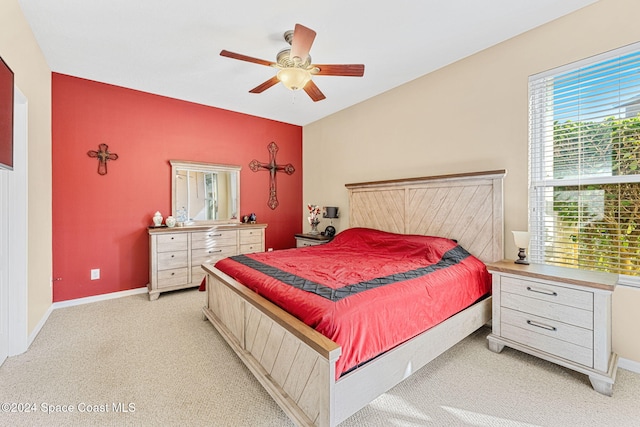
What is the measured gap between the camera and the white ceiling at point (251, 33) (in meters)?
2.24

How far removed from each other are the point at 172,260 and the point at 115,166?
1.46 meters

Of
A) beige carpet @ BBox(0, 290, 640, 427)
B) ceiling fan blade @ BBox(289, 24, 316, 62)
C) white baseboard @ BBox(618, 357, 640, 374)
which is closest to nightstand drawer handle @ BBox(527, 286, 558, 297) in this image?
beige carpet @ BBox(0, 290, 640, 427)

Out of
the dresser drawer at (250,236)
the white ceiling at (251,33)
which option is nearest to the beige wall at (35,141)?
the white ceiling at (251,33)

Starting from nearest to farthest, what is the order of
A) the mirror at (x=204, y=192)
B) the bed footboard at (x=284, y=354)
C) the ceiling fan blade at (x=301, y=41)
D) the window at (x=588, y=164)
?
the bed footboard at (x=284, y=354), the ceiling fan blade at (x=301, y=41), the window at (x=588, y=164), the mirror at (x=204, y=192)

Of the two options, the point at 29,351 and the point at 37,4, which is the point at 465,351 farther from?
the point at 37,4

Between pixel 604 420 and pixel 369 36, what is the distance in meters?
3.26

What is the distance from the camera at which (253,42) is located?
8.83 ft

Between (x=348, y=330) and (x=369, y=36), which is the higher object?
(x=369, y=36)

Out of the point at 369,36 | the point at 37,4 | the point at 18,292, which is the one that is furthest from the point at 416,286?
the point at 37,4

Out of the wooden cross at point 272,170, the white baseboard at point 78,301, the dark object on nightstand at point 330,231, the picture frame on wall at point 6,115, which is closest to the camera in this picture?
the picture frame on wall at point 6,115

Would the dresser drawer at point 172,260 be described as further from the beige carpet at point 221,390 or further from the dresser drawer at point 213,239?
the beige carpet at point 221,390

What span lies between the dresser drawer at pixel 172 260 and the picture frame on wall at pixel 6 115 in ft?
6.14

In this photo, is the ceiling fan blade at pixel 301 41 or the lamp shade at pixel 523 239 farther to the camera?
the lamp shade at pixel 523 239

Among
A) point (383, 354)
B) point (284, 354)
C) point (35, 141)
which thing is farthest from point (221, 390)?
point (35, 141)
